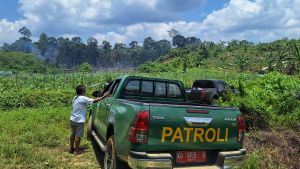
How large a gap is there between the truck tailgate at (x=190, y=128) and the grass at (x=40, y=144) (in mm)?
2880

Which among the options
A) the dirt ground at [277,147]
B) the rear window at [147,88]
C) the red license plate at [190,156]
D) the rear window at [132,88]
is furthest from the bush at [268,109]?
the red license plate at [190,156]

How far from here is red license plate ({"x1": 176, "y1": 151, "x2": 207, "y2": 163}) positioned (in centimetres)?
571

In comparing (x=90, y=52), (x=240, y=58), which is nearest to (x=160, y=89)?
(x=240, y=58)

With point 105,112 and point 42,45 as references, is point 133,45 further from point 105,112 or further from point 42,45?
point 105,112

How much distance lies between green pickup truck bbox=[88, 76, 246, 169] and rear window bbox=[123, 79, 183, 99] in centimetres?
105

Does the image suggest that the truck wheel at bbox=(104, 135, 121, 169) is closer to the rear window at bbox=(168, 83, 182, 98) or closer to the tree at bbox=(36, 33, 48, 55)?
the rear window at bbox=(168, 83, 182, 98)

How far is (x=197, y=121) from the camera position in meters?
5.73

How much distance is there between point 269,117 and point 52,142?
6178mm

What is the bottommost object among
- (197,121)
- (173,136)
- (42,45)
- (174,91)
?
(173,136)

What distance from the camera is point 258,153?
7980mm

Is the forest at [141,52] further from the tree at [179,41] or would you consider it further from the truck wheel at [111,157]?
the truck wheel at [111,157]

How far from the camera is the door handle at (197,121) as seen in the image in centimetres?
566

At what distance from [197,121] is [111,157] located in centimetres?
172

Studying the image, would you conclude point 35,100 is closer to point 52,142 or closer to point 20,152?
point 52,142
